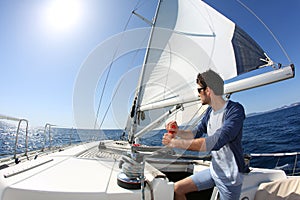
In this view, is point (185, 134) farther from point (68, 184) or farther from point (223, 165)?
point (68, 184)

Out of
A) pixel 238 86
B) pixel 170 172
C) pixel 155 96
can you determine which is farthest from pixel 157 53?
pixel 170 172

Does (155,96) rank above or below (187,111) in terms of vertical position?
above

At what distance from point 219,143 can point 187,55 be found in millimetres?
3336

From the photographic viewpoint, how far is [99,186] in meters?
1.12

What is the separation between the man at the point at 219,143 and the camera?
3.25 feet

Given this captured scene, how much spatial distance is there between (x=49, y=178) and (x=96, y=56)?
234 cm

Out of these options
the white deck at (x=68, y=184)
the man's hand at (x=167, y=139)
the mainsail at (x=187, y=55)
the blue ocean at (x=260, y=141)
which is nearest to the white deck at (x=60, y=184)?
the white deck at (x=68, y=184)

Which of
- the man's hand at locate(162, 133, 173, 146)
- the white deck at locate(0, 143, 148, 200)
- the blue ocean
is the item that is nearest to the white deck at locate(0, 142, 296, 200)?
the white deck at locate(0, 143, 148, 200)

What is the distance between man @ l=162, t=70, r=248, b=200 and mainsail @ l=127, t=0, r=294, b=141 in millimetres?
947

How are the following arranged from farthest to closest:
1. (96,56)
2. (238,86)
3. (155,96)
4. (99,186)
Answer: (155,96), (96,56), (238,86), (99,186)

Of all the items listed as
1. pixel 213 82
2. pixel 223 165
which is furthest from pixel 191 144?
pixel 213 82

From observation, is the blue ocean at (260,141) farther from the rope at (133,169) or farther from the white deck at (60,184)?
the rope at (133,169)

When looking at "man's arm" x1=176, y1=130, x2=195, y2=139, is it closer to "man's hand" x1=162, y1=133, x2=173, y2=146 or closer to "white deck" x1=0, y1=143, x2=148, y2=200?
"man's hand" x1=162, y1=133, x2=173, y2=146

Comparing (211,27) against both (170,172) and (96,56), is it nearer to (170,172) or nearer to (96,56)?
(96,56)
